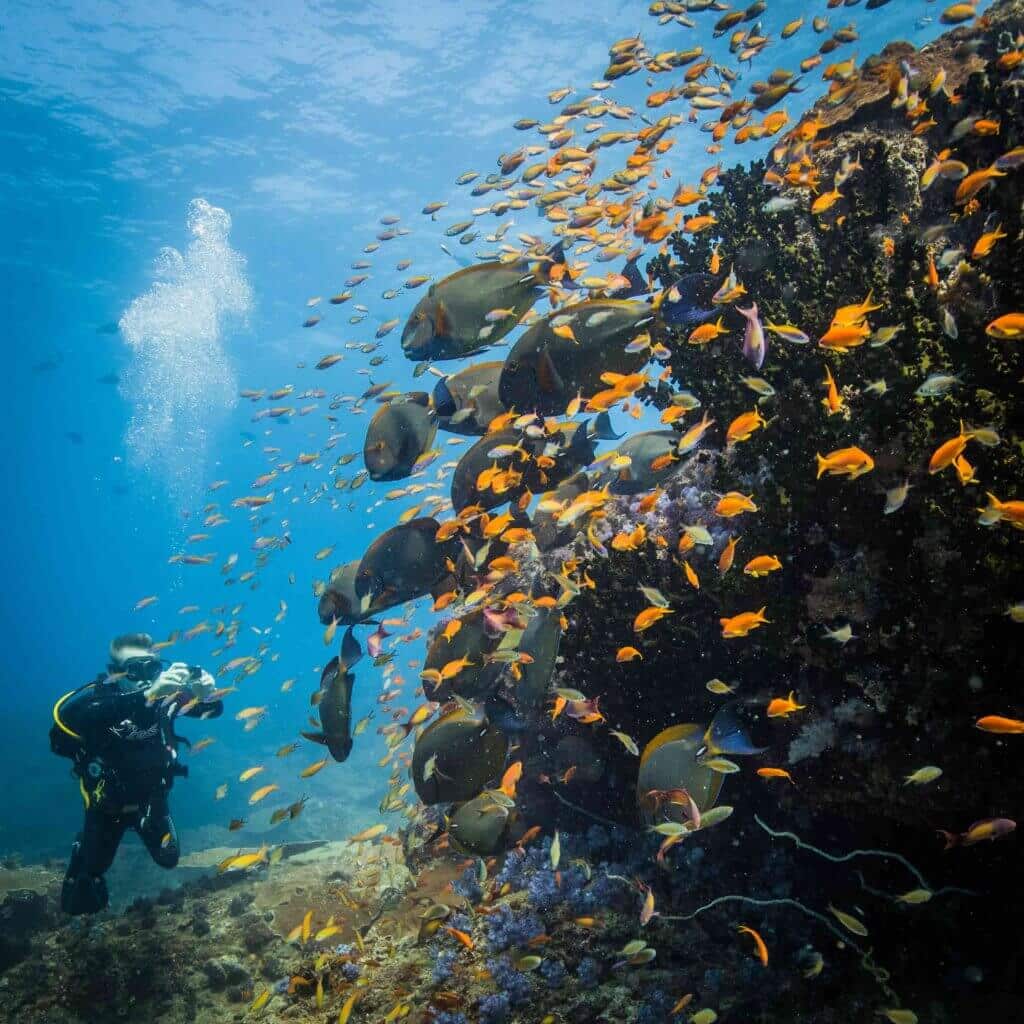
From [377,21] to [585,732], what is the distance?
29860mm

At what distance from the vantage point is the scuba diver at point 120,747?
740cm

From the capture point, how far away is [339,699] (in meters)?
4.29

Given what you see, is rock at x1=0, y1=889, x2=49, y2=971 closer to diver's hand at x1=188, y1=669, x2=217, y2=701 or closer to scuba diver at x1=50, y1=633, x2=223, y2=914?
scuba diver at x1=50, y1=633, x2=223, y2=914

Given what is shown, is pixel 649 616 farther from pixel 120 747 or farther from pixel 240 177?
pixel 240 177

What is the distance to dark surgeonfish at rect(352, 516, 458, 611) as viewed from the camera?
450cm

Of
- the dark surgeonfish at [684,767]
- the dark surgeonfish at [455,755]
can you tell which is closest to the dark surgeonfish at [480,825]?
the dark surgeonfish at [455,755]

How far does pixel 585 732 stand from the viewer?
492cm

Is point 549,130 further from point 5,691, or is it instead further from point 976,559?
point 5,691

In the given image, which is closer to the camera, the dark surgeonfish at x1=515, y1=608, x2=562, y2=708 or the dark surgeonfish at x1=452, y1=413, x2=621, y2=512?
the dark surgeonfish at x1=515, y1=608, x2=562, y2=708

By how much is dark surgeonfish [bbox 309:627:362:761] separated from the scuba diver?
3.82 meters

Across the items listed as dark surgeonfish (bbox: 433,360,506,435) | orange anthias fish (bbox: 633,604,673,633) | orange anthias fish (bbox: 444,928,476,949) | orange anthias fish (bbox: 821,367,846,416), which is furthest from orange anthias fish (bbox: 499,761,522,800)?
orange anthias fish (bbox: 821,367,846,416)

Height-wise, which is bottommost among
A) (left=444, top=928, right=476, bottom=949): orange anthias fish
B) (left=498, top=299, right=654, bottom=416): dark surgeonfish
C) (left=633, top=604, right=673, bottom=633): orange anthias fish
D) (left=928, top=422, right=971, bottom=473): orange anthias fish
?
(left=444, top=928, right=476, bottom=949): orange anthias fish

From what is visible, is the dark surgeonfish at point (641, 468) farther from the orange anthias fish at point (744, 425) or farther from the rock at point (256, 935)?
the rock at point (256, 935)

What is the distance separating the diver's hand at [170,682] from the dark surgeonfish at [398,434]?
5.07 metres
